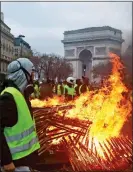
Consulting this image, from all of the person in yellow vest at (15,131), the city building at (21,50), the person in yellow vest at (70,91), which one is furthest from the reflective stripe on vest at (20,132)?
the city building at (21,50)

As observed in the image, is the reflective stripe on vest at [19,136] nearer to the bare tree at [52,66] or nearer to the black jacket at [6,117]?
the black jacket at [6,117]

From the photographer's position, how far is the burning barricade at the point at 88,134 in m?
5.20

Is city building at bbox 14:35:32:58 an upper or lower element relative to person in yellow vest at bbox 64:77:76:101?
upper

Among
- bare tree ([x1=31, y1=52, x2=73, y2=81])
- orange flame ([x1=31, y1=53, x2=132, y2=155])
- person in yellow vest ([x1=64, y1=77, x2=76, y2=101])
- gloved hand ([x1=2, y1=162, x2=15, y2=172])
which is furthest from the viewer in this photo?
bare tree ([x1=31, y1=52, x2=73, y2=81])

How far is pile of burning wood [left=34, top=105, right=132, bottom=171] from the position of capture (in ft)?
16.9

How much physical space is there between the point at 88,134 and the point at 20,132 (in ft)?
9.41

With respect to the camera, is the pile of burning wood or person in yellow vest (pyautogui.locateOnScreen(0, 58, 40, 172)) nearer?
person in yellow vest (pyautogui.locateOnScreen(0, 58, 40, 172))

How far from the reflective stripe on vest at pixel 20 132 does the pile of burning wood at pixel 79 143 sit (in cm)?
227

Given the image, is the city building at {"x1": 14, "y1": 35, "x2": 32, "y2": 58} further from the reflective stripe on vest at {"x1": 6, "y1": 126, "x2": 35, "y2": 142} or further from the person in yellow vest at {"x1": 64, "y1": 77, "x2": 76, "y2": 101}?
the reflective stripe on vest at {"x1": 6, "y1": 126, "x2": 35, "y2": 142}

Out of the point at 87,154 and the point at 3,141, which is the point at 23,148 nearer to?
the point at 3,141

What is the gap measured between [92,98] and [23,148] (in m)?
4.31

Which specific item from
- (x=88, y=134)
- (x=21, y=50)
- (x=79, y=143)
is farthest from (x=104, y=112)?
(x=21, y=50)

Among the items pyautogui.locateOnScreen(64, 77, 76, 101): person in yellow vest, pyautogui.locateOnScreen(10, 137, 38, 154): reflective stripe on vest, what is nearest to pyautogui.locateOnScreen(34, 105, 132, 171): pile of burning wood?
pyautogui.locateOnScreen(10, 137, 38, 154): reflective stripe on vest

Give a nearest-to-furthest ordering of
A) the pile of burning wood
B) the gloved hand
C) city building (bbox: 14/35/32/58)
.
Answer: the gloved hand
the pile of burning wood
city building (bbox: 14/35/32/58)
